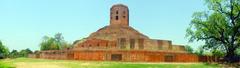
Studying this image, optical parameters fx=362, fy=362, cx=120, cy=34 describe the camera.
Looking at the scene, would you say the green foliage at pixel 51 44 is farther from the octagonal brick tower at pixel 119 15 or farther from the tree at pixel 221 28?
the tree at pixel 221 28

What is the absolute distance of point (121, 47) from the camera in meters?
48.9

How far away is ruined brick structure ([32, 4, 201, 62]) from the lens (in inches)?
1741

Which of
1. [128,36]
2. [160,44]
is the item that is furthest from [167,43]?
[128,36]

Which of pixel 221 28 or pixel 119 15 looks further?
pixel 119 15

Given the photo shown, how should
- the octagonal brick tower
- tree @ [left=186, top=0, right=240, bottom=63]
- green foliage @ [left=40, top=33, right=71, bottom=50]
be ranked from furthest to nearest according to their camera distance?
green foliage @ [left=40, top=33, right=71, bottom=50] < the octagonal brick tower < tree @ [left=186, top=0, right=240, bottom=63]

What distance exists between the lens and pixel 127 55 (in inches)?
1726

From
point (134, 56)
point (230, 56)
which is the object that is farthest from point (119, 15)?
point (230, 56)

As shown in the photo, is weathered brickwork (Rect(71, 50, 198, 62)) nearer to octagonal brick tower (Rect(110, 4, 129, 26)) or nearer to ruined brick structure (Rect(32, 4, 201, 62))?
ruined brick structure (Rect(32, 4, 201, 62))

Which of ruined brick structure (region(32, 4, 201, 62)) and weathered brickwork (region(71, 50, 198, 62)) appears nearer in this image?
weathered brickwork (region(71, 50, 198, 62))

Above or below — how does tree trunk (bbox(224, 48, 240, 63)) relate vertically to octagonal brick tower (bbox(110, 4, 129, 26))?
below

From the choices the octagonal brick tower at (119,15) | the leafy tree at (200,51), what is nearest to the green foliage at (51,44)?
the octagonal brick tower at (119,15)

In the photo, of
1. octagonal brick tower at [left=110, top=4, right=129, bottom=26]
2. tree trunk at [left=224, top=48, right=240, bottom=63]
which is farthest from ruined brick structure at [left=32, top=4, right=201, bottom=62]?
tree trunk at [left=224, top=48, right=240, bottom=63]

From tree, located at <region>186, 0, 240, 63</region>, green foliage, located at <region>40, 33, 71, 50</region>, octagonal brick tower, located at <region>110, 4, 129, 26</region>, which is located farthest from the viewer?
green foliage, located at <region>40, 33, 71, 50</region>

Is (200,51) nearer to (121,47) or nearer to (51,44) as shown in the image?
(121,47)
